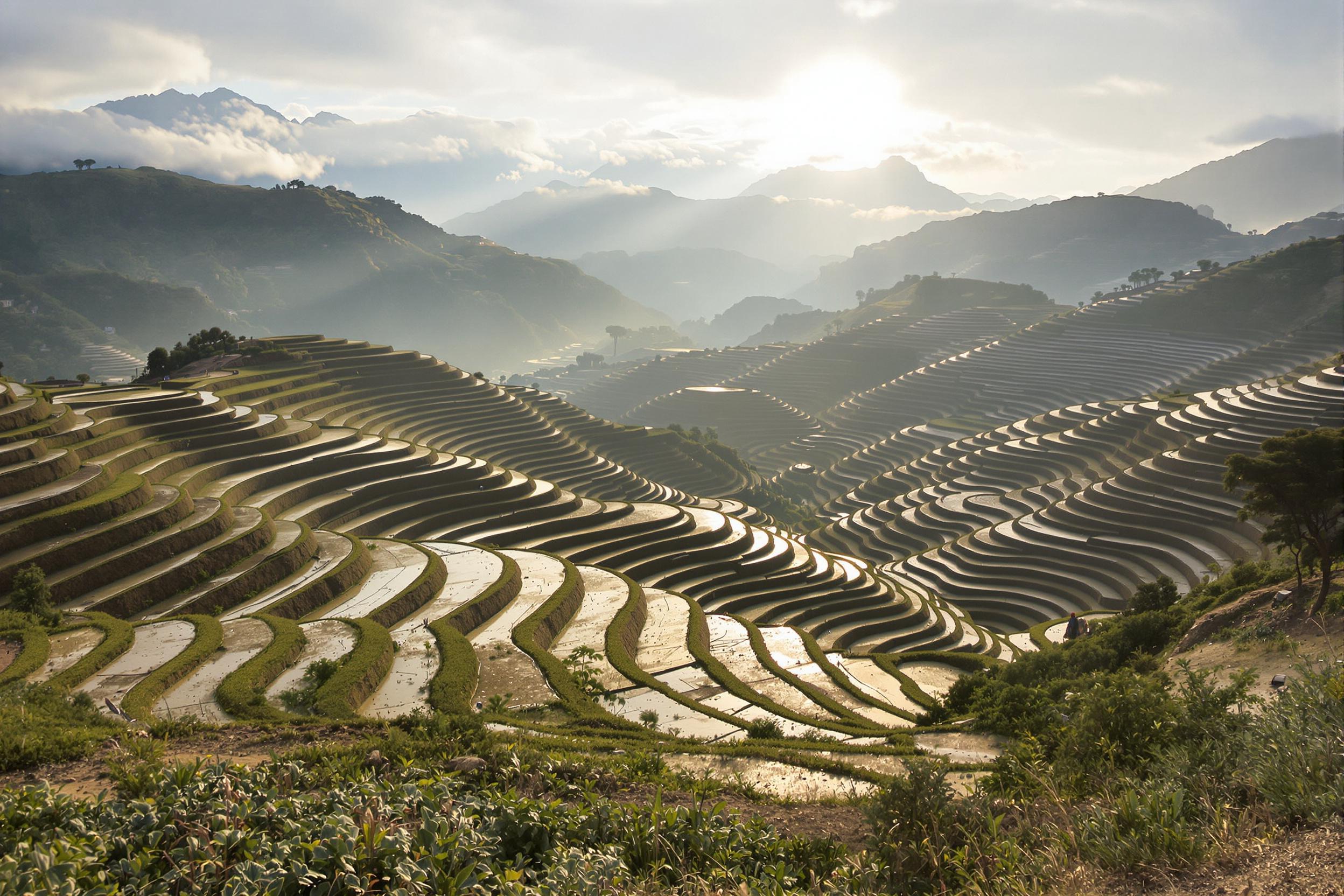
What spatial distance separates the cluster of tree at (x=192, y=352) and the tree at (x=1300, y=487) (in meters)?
56.9

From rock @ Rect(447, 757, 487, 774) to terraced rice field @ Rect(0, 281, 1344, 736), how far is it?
6.84m

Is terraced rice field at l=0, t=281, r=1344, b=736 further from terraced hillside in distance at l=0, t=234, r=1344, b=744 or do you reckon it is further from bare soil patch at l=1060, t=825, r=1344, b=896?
bare soil patch at l=1060, t=825, r=1344, b=896

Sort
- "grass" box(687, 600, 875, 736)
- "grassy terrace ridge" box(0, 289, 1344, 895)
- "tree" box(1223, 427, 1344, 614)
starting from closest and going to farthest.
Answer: "grassy terrace ridge" box(0, 289, 1344, 895) → "grass" box(687, 600, 875, 736) → "tree" box(1223, 427, 1344, 614)

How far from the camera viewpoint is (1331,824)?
536cm

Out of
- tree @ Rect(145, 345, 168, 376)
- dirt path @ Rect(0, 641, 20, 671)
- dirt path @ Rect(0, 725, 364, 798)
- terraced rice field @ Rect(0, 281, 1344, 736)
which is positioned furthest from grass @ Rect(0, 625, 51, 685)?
tree @ Rect(145, 345, 168, 376)

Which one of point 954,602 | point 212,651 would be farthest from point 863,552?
point 212,651

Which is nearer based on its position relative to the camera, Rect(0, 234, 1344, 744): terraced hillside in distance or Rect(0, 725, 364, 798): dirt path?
Rect(0, 725, 364, 798): dirt path

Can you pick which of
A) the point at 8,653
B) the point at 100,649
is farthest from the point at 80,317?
the point at 100,649

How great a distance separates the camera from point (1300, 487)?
57.8 ft

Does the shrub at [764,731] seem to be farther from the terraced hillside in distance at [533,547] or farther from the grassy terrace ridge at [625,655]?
the terraced hillside in distance at [533,547]

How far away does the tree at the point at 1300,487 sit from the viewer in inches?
693

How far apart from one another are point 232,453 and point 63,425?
581 cm

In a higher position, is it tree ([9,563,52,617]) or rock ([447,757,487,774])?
rock ([447,757,487,774])

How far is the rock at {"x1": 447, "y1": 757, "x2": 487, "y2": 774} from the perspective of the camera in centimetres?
786
